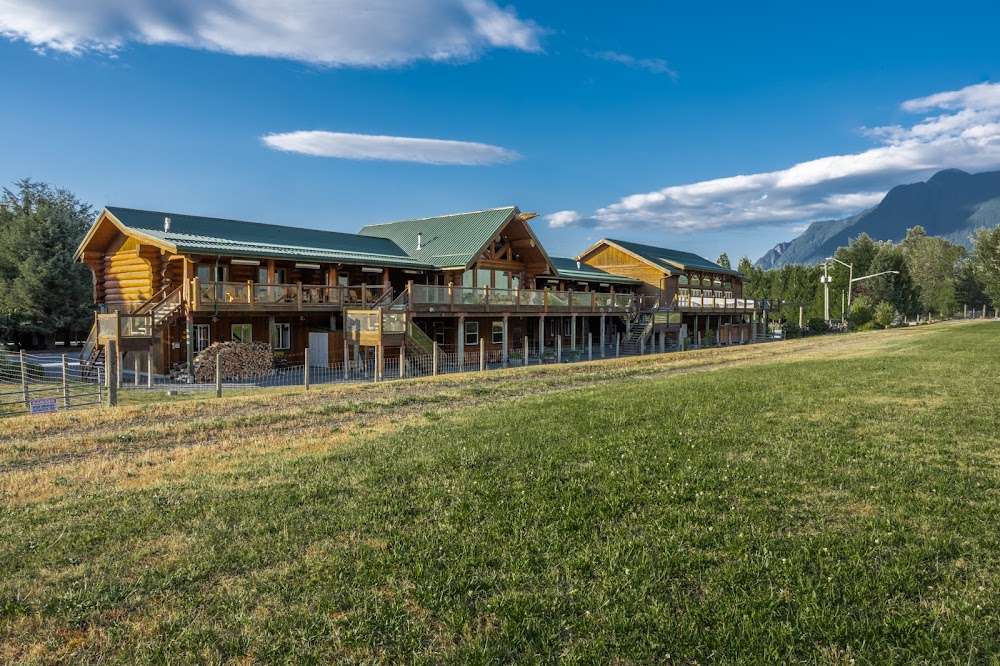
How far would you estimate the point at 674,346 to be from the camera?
49.9m

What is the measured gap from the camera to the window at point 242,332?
2872 centimetres

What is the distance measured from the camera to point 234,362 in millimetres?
26062

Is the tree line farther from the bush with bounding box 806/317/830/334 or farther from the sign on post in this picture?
the sign on post

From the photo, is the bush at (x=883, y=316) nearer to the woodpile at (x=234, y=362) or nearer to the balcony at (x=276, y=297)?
the balcony at (x=276, y=297)

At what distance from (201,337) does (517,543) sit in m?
26.4

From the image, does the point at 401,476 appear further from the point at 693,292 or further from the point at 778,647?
the point at 693,292

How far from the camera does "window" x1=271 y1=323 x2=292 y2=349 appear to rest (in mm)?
29922

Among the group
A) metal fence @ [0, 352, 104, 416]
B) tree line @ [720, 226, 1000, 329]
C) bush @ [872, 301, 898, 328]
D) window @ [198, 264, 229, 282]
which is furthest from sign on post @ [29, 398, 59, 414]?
bush @ [872, 301, 898, 328]

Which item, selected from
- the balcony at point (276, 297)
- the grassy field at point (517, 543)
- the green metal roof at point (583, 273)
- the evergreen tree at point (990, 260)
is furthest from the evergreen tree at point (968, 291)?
the grassy field at point (517, 543)

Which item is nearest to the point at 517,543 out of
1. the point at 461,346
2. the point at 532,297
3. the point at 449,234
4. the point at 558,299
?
the point at 461,346

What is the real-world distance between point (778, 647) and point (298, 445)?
8.39m

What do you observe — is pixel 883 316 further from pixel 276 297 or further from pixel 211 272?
pixel 211 272

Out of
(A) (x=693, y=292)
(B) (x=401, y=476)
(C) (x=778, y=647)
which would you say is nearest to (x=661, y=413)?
(B) (x=401, y=476)

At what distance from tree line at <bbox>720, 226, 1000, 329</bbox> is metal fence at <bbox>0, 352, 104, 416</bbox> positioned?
60911mm
